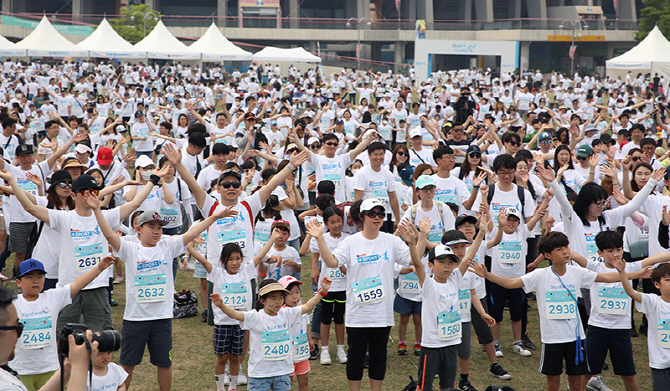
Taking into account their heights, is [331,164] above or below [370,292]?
above

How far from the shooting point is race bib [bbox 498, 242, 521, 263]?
668 centimetres

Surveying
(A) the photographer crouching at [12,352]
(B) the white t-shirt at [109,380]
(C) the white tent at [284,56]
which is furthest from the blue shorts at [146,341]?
(C) the white tent at [284,56]

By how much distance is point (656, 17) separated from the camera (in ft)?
163

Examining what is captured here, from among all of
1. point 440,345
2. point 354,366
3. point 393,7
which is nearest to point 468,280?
point 440,345

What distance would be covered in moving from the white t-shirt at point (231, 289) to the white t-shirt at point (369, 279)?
1021 mm

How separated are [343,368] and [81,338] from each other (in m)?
3.89

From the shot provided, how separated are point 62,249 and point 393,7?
67.7m

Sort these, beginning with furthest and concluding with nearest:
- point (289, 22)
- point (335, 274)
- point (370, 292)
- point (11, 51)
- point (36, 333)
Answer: point (289, 22)
point (11, 51)
point (335, 274)
point (370, 292)
point (36, 333)

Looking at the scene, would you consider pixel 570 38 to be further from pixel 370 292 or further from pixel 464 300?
pixel 370 292

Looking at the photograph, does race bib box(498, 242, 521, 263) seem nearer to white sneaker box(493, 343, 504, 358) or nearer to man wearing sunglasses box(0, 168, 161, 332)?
white sneaker box(493, 343, 504, 358)

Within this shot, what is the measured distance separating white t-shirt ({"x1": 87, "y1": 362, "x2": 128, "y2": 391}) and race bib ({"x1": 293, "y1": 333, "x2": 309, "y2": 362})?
1.59 m

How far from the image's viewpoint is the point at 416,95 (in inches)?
1501

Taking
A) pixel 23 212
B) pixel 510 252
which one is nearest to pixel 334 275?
pixel 510 252

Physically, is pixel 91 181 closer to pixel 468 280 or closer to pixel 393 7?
pixel 468 280
